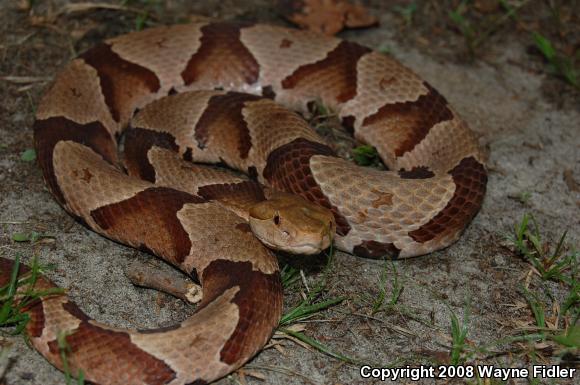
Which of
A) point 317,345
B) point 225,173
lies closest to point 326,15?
point 225,173

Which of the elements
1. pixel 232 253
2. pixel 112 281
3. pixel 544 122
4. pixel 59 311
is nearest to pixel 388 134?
pixel 544 122

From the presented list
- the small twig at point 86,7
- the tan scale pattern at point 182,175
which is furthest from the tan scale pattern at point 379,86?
the small twig at point 86,7

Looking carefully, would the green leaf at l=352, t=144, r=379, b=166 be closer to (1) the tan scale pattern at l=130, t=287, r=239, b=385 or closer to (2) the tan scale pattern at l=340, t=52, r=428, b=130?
(2) the tan scale pattern at l=340, t=52, r=428, b=130

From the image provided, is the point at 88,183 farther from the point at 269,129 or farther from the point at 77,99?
the point at 269,129

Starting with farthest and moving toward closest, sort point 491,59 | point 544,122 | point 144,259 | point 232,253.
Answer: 1. point 491,59
2. point 544,122
3. point 144,259
4. point 232,253

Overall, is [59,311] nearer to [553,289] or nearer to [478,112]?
[553,289]

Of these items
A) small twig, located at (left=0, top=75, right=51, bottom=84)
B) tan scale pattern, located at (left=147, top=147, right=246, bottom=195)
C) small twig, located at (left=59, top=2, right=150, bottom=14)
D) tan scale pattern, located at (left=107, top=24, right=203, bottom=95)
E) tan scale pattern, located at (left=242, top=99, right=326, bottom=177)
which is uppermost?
small twig, located at (left=59, top=2, right=150, bottom=14)

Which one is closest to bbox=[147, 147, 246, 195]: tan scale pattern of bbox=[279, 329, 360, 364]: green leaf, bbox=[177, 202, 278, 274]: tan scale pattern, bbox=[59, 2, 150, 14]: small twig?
bbox=[177, 202, 278, 274]: tan scale pattern
